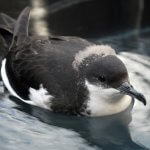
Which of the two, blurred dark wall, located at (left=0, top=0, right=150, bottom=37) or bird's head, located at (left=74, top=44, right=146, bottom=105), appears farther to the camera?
blurred dark wall, located at (left=0, top=0, right=150, bottom=37)

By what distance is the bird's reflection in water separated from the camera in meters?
5.11

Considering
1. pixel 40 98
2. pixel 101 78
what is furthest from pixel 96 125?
pixel 40 98

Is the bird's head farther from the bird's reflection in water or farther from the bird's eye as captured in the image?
the bird's reflection in water

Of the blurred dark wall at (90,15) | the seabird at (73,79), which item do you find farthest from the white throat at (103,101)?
the blurred dark wall at (90,15)

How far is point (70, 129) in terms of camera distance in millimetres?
5281

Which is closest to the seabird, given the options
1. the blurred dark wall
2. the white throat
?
the white throat

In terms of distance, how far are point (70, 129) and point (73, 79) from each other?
0.43 m

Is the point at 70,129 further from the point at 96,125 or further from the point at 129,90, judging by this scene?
the point at 129,90

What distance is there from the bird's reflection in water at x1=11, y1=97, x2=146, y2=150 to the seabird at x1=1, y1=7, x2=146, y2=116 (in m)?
0.06

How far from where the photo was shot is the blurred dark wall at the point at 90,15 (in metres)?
7.62

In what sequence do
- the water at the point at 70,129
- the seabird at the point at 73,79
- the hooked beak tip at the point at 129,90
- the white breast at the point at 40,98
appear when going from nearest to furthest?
the water at the point at 70,129 < the hooked beak tip at the point at 129,90 < the seabird at the point at 73,79 < the white breast at the point at 40,98

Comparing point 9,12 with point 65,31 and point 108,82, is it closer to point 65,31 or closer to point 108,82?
point 65,31

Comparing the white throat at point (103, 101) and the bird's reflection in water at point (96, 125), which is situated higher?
the white throat at point (103, 101)

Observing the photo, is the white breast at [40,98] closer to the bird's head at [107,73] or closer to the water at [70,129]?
the water at [70,129]
